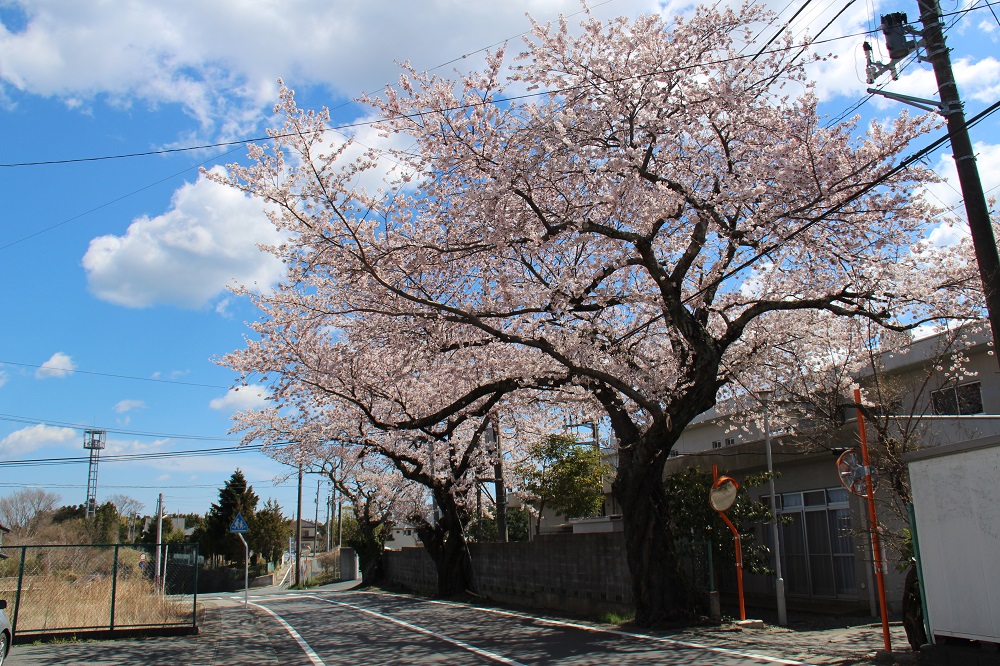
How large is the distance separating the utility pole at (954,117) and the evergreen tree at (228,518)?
49.4 metres

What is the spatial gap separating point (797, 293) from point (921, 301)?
2029 millimetres

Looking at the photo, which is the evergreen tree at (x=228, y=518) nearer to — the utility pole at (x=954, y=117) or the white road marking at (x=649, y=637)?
the white road marking at (x=649, y=637)

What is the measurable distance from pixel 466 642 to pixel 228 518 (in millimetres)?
43838

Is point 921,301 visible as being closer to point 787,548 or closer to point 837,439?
point 837,439

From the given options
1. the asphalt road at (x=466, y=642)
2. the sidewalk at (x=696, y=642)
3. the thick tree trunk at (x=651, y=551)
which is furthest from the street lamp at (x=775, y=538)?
the asphalt road at (x=466, y=642)

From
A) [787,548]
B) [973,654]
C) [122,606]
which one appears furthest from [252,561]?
[973,654]

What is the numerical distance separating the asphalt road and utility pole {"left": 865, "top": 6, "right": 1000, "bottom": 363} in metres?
5.20

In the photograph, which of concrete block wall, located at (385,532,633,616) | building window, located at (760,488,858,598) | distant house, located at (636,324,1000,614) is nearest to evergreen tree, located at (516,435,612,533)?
concrete block wall, located at (385,532,633,616)

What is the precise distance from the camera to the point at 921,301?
12961 mm

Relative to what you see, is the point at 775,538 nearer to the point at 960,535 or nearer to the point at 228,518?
the point at 960,535

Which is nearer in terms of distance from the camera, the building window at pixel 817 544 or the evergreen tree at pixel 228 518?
the building window at pixel 817 544

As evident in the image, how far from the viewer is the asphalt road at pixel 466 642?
10.1m

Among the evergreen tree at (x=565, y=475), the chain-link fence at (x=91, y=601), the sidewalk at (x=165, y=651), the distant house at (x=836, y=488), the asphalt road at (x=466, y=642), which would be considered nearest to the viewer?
the asphalt road at (x=466, y=642)

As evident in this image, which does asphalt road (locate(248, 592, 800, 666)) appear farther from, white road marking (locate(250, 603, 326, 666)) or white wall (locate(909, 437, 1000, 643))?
white wall (locate(909, 437, 1000, 643))
